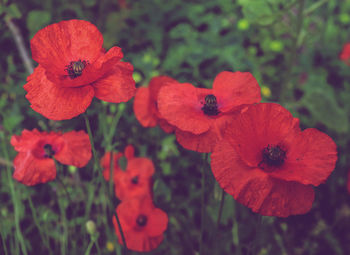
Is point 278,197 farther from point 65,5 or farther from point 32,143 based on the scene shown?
point 65,5

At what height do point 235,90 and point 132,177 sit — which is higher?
point 235,90

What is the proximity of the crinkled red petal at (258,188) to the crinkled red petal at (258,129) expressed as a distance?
0.11ft

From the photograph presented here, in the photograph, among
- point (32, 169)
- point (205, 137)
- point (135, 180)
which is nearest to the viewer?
point (205, 137)

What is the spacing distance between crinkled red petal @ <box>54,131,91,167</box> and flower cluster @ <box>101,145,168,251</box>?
0.42 feet

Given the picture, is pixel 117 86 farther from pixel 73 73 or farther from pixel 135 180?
pixel 135 180

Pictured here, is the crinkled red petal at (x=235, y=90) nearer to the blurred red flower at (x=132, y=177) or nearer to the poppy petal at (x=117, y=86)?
the poppy petal at (x=117, y=86)

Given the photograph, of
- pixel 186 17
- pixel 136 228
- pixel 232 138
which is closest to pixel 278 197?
pixel 232 138

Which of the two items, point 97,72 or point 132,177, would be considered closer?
point 97,72

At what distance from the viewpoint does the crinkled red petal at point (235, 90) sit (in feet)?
3.10

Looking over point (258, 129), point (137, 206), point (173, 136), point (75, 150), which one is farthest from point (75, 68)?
point (173, 136)

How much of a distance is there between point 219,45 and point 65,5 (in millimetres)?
1174

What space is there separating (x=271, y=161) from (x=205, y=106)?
262 mm

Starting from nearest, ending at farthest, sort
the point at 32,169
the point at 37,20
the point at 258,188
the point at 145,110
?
1. the point at 258,188
2. the point at 32,169
3. the point at 145,110
4. the point at 37,20

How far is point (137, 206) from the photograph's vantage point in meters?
1.29
